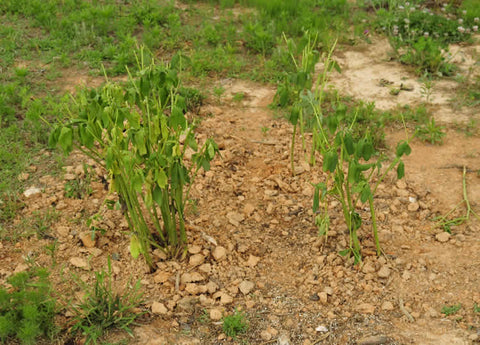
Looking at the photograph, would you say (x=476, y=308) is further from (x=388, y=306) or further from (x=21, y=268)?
(x=21, y=268)

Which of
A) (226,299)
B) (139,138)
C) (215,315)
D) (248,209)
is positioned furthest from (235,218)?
(139,138)

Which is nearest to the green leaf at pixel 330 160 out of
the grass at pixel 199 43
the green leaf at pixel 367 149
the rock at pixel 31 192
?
the green leaf at pixel 367 149

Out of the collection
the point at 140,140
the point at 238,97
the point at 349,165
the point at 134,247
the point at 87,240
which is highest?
the point at 140,140

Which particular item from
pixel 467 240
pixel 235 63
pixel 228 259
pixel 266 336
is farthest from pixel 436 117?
pixel 266 336

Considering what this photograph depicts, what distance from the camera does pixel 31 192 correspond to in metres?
4.19

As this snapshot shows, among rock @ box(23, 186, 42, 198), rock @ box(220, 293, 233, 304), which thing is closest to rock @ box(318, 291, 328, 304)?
rock @ box(220, 293, 233, 304)

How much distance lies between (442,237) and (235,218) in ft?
4.56

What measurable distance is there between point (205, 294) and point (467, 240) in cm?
175

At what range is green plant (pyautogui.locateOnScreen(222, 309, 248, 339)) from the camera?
3.17 metres

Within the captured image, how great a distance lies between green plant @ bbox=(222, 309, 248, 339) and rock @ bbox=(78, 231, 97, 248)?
1.08 meters

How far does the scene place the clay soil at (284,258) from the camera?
322cm

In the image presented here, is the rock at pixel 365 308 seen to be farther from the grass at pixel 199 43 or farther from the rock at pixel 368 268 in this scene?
the grass at pixel 199 43

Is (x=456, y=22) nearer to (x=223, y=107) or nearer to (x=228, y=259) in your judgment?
(x=223, y=107)

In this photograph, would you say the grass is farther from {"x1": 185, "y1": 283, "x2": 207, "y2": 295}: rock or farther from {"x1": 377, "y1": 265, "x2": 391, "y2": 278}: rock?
{"x1": 185, "y1": 283, "x2": 207, "y2": 295}: rock
